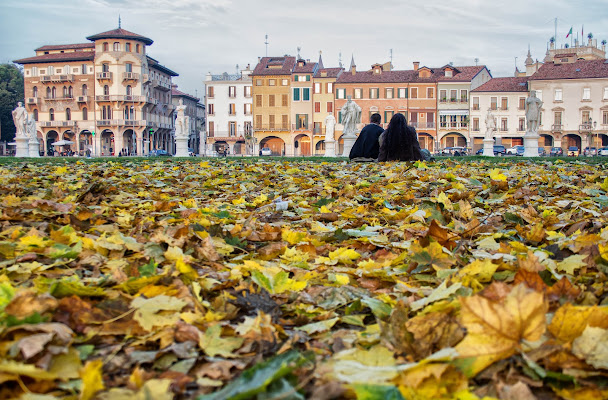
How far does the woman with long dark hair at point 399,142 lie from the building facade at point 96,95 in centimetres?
5329

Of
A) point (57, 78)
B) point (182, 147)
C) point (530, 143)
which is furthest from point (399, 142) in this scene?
point (57, 78)

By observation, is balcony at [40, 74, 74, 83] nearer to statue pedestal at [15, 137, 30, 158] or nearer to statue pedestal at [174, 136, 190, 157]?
statue pedestal at [15, 137, 30, 158]

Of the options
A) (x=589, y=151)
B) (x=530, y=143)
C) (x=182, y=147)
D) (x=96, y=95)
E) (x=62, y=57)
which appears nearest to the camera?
(x=530, y=143)

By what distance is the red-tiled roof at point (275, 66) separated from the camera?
58781 millimetres

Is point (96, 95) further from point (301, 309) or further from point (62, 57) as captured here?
point (301, 309)

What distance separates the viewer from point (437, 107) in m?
55.9

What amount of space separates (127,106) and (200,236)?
6302cm

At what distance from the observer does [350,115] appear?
68.9 ft

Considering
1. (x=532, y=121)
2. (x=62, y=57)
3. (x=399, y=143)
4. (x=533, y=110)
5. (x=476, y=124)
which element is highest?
(x=62, y=57)

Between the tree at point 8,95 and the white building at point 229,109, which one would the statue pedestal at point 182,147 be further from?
the tree at point 8,95

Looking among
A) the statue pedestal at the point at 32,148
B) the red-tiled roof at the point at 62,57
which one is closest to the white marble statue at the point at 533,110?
the statue pedestal at the point at 32,148

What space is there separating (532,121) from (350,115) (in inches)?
314

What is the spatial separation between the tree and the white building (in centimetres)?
2294

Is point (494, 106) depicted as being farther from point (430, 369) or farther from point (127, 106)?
point (430, 369)
